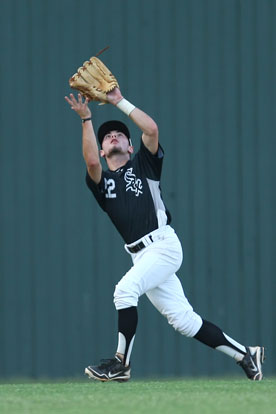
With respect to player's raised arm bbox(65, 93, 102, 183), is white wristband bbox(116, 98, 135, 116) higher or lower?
higher

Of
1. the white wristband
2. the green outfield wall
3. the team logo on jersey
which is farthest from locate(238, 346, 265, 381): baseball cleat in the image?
the green outfield wall

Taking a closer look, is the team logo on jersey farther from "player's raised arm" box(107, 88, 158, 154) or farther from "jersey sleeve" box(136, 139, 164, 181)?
"player's raised arm" box(107, 88, 158, 154)

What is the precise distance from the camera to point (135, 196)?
6586mm

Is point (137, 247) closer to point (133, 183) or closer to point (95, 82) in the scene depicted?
point (133, 183)

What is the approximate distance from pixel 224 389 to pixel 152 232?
1.04 metres

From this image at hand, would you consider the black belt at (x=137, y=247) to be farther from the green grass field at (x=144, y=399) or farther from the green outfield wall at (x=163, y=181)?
the green outfield wall at (x=163, y=181)

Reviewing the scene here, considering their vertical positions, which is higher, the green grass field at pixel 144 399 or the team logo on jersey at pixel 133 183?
the team logo on jersey at pixel 133 183

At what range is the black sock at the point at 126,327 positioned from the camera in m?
6.33

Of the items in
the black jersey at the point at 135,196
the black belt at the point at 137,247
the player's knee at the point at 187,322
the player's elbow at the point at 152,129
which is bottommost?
the player's knee at the point at 187,322

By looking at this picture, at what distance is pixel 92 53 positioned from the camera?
8.99 m

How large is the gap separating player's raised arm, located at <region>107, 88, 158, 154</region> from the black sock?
968 mm

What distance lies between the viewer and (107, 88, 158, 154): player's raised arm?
21.1ft

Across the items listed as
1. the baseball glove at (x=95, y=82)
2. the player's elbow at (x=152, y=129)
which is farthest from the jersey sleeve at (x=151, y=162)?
the baseball glove at (x=95, y=82)

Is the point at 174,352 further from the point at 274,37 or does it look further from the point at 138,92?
the point at 274,37
